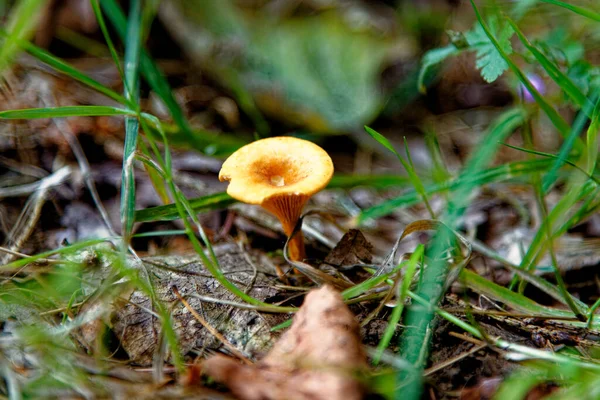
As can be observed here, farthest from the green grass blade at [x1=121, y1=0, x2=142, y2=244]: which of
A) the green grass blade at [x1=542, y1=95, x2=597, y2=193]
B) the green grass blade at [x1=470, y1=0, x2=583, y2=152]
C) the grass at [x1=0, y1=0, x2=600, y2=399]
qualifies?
the green grass blade at [x1=542, y1=95, x2=597, y2=193]

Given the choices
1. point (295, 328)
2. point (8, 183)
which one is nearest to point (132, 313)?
point (295, 328)

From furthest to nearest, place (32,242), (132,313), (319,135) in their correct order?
1. (319,135)
2. (32,242)
3. (132,313)

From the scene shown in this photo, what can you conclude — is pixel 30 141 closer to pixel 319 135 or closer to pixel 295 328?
pixel 319 135

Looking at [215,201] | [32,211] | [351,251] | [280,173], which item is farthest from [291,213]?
[32,211]

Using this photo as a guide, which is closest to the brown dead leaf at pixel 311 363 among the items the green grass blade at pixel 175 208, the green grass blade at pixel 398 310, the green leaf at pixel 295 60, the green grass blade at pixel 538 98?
the green grass blade at pixel 398 310

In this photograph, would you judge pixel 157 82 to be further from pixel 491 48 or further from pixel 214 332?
pixel 491 48

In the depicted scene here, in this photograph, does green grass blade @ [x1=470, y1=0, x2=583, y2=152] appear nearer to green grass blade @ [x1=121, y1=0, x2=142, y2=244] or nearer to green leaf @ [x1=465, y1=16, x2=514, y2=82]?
green leaf @ [x1=465, y1=16, x2=514, y2=82]

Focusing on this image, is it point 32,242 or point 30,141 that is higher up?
point 30,141
